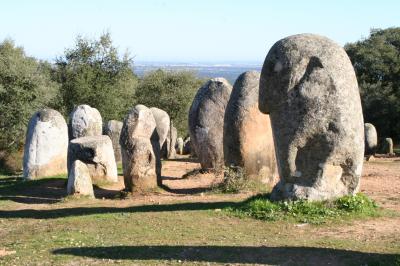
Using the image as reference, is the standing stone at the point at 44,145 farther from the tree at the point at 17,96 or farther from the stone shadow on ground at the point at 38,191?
the tree at the point at 17,96

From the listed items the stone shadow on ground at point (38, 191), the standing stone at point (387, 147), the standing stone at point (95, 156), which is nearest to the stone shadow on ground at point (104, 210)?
the stone shadow on ground at point (38, 191)

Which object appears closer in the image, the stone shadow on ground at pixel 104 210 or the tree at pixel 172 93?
the stone shadow on ground at pixel 104 210

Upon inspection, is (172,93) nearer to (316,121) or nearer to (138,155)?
(138,155)

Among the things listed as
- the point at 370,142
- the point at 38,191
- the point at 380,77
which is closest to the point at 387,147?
the point at 370,142

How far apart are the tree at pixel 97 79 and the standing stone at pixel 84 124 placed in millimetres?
11599

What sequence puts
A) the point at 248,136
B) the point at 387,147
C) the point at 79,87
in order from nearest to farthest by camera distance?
the point at 248,136 < the point at 387,147 < the point at 79,87

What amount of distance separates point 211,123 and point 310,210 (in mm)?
9429

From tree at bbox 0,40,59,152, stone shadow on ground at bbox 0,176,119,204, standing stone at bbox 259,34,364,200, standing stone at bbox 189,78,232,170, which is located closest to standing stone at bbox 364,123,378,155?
standing stone at bbox 189,78,232,170

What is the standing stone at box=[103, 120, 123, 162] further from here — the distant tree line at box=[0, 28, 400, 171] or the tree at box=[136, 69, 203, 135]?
the tree at box=[136, 69, 203, 135]

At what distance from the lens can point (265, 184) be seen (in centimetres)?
1750

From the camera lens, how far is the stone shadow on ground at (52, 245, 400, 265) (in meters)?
9.05

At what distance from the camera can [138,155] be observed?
56.8ft

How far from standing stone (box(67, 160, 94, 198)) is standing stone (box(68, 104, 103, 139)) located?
24.2 feet

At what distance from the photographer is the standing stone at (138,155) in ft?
57.0
